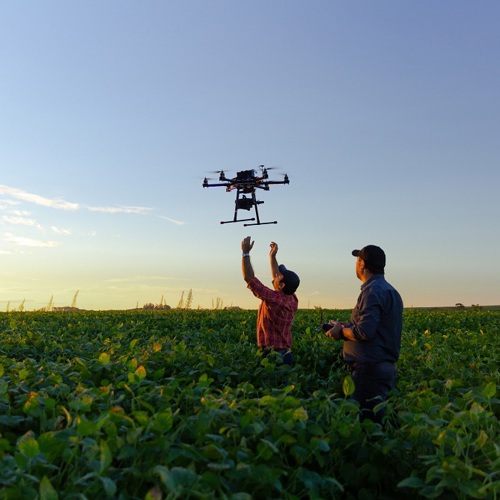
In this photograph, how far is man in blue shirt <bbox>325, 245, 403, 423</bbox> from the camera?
6.04 metres

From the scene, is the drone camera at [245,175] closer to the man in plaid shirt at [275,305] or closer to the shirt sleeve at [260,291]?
the man in plaid shirt at [275,305]

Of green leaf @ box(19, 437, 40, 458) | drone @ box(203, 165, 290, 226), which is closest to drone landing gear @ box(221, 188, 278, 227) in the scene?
drone @ box(203, 165, 290, 226)

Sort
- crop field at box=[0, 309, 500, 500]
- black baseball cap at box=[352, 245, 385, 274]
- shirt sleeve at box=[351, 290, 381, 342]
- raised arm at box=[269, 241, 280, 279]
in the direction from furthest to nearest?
raised arm at box=[269, 241, 280, 279] → black baseball cap at box=[352, 245, 385, 274] → shirt sleeve at box=[351, 290, 381, 342] → crop field at box=[0, 309, 500, 500]

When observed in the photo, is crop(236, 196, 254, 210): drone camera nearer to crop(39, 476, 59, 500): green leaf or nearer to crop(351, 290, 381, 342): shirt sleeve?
crop(351, 290, 381, 342): shirt sleeve

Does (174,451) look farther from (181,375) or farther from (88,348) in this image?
(88,348)

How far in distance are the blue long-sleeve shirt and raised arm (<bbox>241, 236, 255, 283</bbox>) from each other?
2.18m

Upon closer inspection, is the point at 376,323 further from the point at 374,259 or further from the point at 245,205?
the point at 245,205

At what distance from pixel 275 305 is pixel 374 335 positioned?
2.19 metres

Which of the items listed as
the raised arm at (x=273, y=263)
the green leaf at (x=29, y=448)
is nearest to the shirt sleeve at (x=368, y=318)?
the raised arm at (x=273, y=263)

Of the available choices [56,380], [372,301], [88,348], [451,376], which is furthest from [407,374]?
[56,380]

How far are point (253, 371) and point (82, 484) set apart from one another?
3885 mm

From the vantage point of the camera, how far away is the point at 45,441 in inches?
126

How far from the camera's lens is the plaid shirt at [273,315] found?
7992 millimetres

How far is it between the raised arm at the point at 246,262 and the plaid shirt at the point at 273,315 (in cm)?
12
